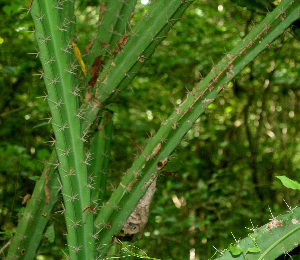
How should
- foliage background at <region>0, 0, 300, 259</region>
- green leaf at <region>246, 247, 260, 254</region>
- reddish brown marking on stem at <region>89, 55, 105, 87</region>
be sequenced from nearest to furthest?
green leaf at <region>246, 247, 260, 254</region>
reddish brown marking on stem at <region>89, 55, 105, 87</region>
foliage background at <region>0, 0, 300, 259</region>

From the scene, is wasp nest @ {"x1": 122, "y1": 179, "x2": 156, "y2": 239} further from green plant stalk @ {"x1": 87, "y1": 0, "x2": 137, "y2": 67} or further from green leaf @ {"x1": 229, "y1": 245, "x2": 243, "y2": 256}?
green plant stalk @ {"x1": 87, "y1": 0, "x2": 137, "y2": 67}

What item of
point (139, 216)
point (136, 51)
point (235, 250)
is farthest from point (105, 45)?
point (235, 250)

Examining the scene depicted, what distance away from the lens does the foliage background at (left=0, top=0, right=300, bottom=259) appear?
2676 mm

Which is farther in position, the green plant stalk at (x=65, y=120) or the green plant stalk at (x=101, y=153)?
the green plant stalk at (x=101, y=153)

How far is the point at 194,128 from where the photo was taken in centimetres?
287

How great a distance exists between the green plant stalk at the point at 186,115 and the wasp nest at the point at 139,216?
4 centimetres

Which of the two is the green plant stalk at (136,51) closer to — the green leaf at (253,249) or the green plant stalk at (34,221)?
the green plant stalk at (34,221)

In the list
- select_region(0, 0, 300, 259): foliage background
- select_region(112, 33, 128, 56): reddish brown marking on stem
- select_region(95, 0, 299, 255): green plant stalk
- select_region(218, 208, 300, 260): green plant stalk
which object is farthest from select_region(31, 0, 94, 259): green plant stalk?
select_region(0, 0, 300, 259): foliage background

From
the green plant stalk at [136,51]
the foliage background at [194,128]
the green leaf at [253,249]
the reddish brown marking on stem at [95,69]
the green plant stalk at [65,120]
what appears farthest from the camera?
the foliage background at [194,128]

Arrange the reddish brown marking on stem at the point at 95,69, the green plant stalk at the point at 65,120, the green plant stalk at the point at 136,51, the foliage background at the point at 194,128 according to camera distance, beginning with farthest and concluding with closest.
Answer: the foliage background at the point at 194,128
the reddish brown marking on stem at the point at 95,69
the green plant stalk at the point at 136,51
the green plant stalk at the point at 65,120

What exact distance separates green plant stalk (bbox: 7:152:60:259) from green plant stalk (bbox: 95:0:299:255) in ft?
1.00

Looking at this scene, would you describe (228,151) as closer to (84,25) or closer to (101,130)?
(84,25)

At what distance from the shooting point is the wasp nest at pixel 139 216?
1.25 m

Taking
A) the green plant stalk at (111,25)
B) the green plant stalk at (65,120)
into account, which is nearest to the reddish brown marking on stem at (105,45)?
the green plant stalk at (111,25)
